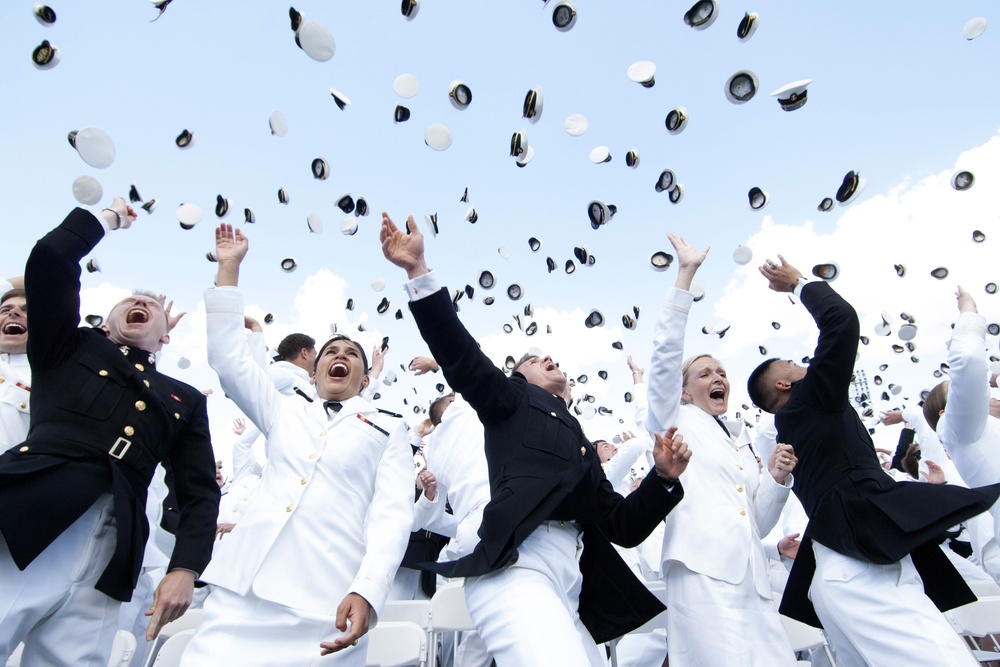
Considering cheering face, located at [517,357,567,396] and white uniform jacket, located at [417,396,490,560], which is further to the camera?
white uniform jacket, located at [417,396,490,560]

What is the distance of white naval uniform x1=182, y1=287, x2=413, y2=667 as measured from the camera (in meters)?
2.62

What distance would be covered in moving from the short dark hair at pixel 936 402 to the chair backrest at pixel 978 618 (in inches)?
58.6

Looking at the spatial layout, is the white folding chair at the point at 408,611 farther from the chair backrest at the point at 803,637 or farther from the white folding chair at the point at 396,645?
the chair backrest at the point at 803,637

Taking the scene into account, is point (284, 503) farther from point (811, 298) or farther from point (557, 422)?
point (811, 298)

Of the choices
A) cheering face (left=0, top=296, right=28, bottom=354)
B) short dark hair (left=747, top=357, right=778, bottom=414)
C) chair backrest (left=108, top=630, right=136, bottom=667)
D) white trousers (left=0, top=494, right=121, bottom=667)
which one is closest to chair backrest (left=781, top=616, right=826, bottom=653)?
short dark hair (left=747, top=357, right=778, bottom=414)

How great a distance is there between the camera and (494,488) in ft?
9.29

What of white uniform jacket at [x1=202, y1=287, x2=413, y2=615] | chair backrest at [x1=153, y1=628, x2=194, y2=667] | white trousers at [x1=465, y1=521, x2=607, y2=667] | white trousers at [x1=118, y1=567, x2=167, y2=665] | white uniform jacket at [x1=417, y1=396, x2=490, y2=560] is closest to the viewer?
white trousers at [x1=465, y1=521, x2=607, y2=667]

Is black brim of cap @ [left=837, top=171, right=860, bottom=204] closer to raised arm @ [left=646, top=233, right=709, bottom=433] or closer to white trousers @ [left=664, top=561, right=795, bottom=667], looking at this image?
raised arm @ [left=646, top=233, right=709, bottom=433]

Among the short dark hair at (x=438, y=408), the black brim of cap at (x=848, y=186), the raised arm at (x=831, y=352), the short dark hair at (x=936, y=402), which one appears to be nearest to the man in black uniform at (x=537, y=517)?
the raised arm at (x=831, y=352)

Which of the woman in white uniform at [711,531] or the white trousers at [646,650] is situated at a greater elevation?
the woman in white uniform at [711,531]

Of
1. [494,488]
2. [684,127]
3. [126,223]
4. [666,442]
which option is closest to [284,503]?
A: [494,488]

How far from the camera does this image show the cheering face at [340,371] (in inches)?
149

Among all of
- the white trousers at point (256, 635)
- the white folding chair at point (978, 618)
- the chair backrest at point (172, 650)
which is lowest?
the chair backrest at point (172, 650)

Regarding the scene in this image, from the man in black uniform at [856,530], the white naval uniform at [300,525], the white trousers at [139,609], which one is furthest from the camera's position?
the white trousers at [139,609]
